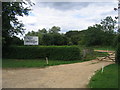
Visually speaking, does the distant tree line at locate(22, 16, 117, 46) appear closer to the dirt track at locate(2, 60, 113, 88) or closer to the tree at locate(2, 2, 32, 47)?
the tree at locate(2, 2, 32, 47)

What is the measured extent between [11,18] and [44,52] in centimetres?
721

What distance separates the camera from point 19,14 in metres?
20.9

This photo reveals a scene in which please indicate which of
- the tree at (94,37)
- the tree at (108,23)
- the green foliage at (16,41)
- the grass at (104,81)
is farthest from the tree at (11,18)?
the tree at (108,23)

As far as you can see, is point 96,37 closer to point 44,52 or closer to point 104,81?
point 44,52

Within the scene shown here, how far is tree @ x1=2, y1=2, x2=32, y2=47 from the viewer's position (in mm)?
17984

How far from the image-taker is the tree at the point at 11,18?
18.0m

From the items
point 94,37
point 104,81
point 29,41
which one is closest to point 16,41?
point 29,41

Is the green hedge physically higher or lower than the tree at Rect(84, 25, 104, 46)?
lower

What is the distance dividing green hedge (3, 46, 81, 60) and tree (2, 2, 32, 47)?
6.83ft

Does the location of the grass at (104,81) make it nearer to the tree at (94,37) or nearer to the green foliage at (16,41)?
the green foliage at (16,41)

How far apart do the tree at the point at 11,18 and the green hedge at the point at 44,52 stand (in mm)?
2083

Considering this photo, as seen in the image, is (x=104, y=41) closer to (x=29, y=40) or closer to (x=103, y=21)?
(x=103, y=21)

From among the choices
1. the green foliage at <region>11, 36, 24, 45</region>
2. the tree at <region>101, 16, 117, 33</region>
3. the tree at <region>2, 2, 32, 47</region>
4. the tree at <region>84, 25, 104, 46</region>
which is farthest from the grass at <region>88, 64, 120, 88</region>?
the tree at <region>101, 16, 117, 33</region>

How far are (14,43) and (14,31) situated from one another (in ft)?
11.3
